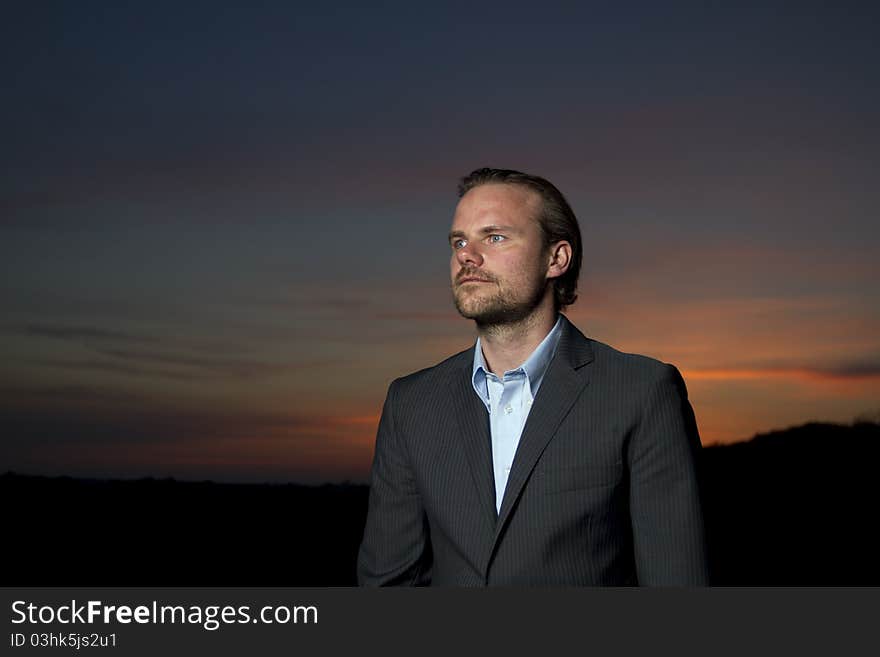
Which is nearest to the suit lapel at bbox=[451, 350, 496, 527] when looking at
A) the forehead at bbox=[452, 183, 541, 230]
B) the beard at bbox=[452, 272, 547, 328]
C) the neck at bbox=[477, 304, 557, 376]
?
the neck at bbox=[477, 304, 557, 376]

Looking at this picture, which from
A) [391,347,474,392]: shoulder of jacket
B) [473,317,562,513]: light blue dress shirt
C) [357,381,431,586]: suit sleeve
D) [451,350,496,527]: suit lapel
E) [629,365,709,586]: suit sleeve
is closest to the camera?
[629,365,709,586]: suit sleeve

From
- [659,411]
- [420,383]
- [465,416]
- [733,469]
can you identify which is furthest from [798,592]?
[733,469]

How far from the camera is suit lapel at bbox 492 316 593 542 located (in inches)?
130

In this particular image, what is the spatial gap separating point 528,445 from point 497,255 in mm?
728

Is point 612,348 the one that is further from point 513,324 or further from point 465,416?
point 465,416

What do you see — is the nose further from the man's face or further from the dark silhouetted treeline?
the dark silhouetted treeline

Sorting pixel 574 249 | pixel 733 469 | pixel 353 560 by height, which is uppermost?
pixel 574 249

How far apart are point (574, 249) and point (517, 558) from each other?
51.0 inches

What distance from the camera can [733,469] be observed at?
33.3 ft

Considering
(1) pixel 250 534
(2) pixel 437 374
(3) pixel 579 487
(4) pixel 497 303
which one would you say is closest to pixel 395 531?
(2) pixel 437 374

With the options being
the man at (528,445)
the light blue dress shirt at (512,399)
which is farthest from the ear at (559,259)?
the light blue dress shirt at (512,399)

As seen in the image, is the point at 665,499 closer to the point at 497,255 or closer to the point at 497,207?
the point at 497,255

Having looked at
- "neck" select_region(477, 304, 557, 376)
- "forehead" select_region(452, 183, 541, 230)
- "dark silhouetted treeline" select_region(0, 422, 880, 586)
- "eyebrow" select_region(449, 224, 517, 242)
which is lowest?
→ "dark silhouetted treeline" select_region(0, 422, 880, 586)

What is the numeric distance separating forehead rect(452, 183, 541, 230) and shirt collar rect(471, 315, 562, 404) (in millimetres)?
433
